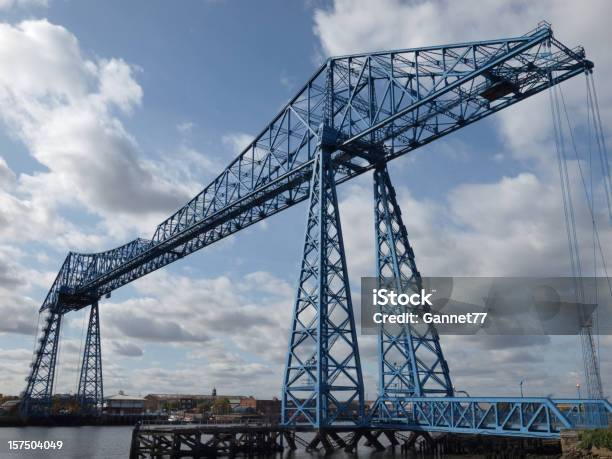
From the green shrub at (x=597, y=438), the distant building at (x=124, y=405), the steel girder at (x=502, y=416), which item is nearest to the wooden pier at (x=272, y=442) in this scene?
the steel girder at (x=502, y=416)

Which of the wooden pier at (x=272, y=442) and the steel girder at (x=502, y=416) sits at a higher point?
the steel girder at (x=502, y=416)

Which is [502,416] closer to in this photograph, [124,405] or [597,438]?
[597,438]

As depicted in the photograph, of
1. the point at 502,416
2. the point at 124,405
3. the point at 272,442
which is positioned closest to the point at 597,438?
the point at 502,416

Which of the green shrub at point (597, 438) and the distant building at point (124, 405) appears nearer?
the green shrub at point (597, 438)

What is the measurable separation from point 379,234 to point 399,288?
3991 mm

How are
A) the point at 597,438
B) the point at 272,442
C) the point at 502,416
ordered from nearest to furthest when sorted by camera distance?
the point at 597,438
the point at 502,416
the point at 272,442

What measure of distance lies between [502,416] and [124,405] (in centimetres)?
10244

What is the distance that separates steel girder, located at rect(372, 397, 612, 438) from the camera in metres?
22.2

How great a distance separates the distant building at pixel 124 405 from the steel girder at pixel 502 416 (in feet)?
264

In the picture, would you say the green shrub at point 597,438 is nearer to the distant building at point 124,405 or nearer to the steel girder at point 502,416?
the steel girder at point 502,416

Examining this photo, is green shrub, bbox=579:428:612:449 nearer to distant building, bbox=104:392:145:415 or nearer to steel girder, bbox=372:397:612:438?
steel girder, bbox=372:397:612:438

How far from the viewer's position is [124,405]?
4478 inches

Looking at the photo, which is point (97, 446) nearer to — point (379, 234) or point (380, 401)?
point (380, 401)

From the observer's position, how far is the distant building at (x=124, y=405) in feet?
329
